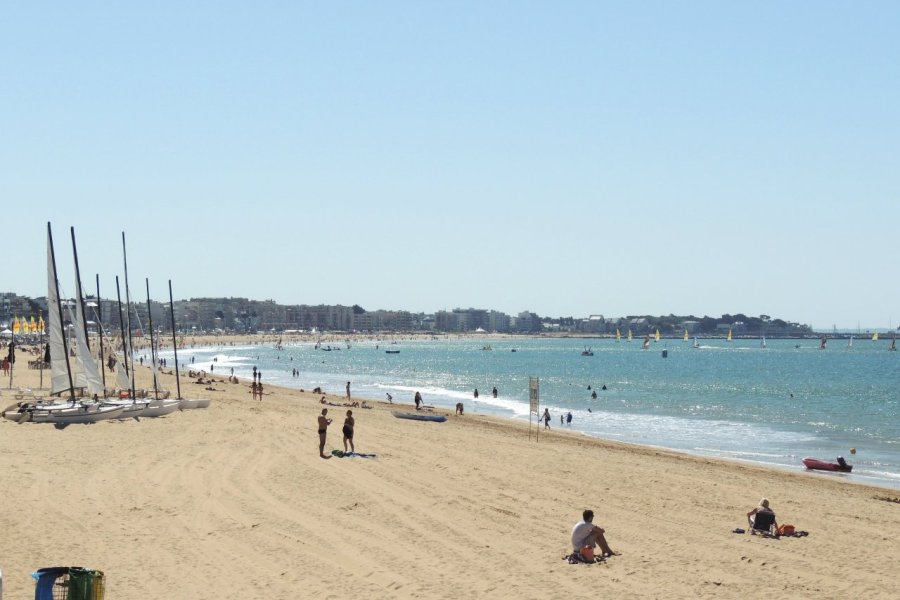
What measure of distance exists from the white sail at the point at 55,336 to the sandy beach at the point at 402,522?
7347 millimetres

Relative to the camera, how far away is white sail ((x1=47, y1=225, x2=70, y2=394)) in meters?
34.0

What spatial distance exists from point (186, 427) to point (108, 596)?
1982 cm

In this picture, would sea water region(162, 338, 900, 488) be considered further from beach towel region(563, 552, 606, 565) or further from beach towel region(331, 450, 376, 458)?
beach towel region(563, 552, 606, 565)

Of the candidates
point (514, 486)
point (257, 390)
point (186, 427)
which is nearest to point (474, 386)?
point (257, 390)

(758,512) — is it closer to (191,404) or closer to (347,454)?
(347,454)

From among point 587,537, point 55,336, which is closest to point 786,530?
point 587,537

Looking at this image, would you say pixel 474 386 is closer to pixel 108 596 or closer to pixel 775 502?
pixel 775 502

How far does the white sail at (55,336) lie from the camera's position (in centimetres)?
3400

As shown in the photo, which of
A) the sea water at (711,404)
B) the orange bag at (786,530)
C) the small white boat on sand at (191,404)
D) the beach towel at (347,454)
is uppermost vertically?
the small white boat on sand at (191,404)

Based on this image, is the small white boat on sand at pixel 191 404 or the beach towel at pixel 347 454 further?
the small white boat on sand at pixel 191 404

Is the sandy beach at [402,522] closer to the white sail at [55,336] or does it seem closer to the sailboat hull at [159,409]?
the sailboat hull at [159,409]

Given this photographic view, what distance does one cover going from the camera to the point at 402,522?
51.5ft

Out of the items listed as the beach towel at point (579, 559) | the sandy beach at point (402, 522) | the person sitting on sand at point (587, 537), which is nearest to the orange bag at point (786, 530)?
the sandy beach at point (402, 522)

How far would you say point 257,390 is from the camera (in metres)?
54.2
